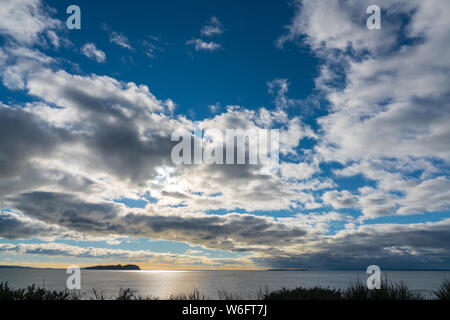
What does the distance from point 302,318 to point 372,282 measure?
8.66m

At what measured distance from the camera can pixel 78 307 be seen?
32.0ft

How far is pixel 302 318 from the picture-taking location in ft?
32.9

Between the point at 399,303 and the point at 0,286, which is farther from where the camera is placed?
the point at 0,286

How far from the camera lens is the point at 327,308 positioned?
10.1m

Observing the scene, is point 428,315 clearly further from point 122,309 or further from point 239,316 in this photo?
point 122,309

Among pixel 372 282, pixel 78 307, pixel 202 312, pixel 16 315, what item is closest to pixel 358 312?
pixel 202 312

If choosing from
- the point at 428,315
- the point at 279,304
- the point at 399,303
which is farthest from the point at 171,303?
the point at 428,315

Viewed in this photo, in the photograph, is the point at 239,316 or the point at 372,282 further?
the point at 372,282

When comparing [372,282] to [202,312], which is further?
[372,282]

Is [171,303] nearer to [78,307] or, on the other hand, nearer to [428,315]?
[78,307]

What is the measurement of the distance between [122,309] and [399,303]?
30.1ft

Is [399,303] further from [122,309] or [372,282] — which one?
[122,309]

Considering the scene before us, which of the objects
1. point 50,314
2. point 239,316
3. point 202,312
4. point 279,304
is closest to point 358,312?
point 279,304

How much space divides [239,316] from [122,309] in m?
3.88
